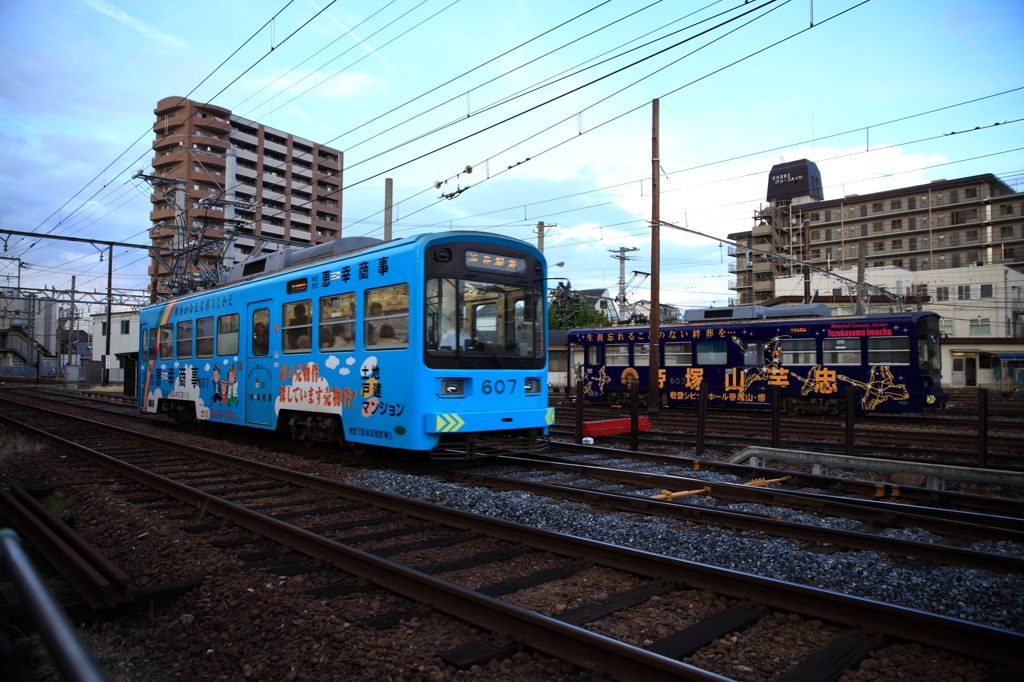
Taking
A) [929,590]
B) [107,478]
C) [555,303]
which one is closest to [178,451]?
[107,478]

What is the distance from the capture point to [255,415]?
37.4 ft

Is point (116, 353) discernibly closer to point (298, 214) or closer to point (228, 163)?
point (228, 163)

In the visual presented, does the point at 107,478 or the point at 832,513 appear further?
the point at 107,478

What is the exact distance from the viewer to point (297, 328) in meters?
10.4

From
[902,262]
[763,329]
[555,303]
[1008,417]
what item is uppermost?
[902,262]

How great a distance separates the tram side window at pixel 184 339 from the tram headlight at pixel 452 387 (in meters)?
8.30

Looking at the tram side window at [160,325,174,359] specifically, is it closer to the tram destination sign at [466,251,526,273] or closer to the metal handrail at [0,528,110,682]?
the tram destination sign at [466,251,526,273]

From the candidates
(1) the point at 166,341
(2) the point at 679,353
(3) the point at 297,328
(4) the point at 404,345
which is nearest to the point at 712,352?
(2) the point at 679,353

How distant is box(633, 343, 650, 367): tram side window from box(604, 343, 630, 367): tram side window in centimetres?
27

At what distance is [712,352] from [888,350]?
4.98 metres

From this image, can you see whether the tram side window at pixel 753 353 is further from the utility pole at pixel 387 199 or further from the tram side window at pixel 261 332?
the tram side window at pixel 261 332

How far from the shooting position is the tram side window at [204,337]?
1295cm

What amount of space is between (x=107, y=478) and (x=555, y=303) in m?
46.8

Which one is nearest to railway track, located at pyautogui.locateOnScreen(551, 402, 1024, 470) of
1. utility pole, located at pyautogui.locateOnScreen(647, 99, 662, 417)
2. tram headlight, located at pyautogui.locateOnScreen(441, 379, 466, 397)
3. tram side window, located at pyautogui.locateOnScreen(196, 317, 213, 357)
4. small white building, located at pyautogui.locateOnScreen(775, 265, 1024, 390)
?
utility pole, located at pyautogui.locateOnScreen(647, 99, 662, 417)
